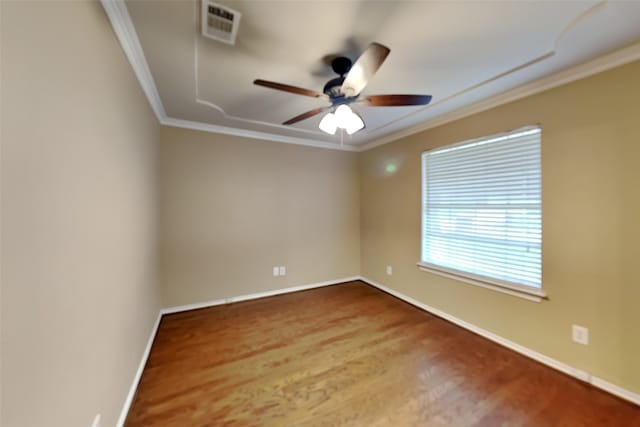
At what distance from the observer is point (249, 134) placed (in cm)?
353

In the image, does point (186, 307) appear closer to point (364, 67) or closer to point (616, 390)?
point (364, 67)

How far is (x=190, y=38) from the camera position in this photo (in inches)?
64.0

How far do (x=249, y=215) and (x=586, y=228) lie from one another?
3.52m

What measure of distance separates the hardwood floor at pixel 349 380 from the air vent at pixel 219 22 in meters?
2.46

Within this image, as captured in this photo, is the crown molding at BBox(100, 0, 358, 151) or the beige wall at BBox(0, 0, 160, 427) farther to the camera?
the crown molding at BBox(100, 0, 358, 151)

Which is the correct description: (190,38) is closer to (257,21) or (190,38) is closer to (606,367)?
(257,21)

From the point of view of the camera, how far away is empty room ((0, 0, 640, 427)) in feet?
2.82

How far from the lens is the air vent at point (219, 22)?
1383 millimetres

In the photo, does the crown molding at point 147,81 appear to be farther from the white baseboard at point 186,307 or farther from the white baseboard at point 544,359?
the white baseboard at point 544,359

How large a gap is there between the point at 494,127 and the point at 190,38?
2780mm

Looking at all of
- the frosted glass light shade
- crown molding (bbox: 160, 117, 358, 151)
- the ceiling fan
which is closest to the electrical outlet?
the ceiling fan

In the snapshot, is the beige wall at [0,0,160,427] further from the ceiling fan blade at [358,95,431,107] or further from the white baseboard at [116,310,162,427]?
the ceiling fan blade at [358,95,431,107]

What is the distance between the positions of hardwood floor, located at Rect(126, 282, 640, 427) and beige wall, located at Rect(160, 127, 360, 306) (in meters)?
0.73

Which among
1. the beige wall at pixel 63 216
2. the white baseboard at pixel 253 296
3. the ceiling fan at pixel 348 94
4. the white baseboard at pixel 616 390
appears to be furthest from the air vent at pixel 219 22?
the white baseboard at pixel 616 390
